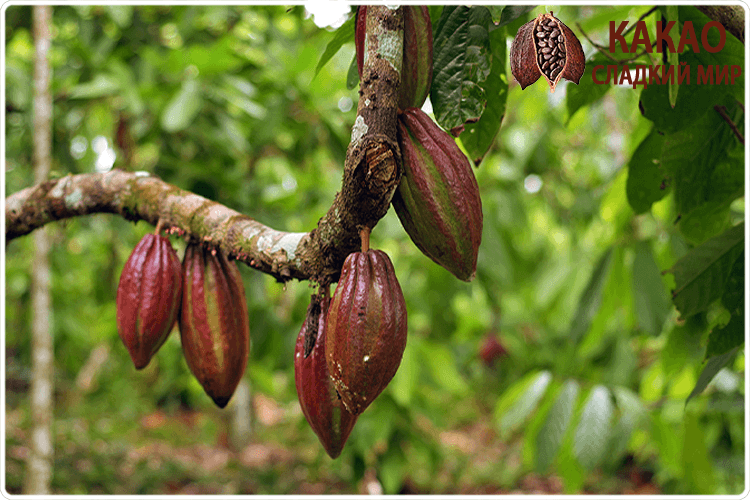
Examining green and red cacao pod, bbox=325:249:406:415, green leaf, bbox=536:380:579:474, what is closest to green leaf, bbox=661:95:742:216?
green and red cacao pod, bbox=325:249:406:415

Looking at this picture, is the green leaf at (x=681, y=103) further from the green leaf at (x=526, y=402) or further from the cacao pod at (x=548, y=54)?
the green leaf at (x=526, y=402)

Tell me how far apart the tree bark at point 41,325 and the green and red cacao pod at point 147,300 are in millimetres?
1284

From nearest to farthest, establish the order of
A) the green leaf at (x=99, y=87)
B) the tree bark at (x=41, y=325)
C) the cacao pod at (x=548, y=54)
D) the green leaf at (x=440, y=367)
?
the cacao pod at (x=548, y=54), the tree bark at (x=41, y=325), the green leaf at (x=99, y=87), the green leaf at (x=440, y=367)

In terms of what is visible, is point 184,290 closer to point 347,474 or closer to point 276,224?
point 276,224

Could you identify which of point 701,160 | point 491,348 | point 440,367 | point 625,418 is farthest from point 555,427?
point 491,348

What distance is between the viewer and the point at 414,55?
61 centimetres

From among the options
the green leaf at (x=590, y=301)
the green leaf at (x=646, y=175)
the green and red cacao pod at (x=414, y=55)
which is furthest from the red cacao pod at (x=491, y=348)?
the green and red cacao pod at (x=414, y=55)

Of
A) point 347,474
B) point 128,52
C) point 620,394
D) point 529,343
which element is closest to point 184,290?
point 620,394

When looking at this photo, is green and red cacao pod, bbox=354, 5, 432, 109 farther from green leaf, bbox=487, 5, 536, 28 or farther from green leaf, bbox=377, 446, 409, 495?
green leaf, bbox=377, 446, 409, 495

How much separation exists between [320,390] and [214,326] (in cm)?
21

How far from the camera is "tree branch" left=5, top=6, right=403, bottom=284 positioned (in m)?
0.55

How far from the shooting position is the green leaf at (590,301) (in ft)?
5.34

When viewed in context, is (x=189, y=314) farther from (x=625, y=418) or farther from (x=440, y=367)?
(x=440, y=367)

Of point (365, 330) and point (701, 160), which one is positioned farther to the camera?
point (701, 160)
